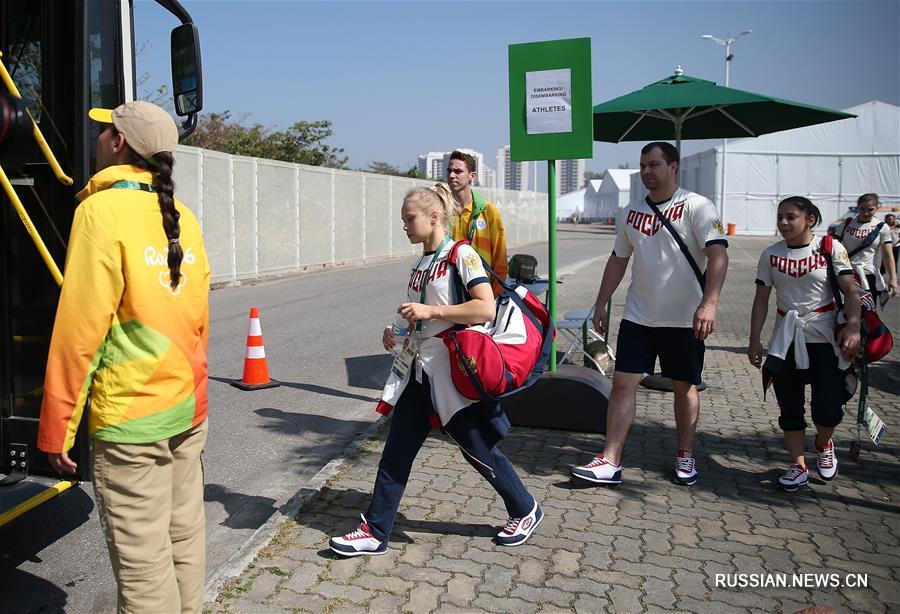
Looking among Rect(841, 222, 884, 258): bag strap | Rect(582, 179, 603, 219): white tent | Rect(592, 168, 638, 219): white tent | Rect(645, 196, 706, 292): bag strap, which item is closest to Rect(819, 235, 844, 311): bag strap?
Rect(645, 196, 706, 292): bag strap

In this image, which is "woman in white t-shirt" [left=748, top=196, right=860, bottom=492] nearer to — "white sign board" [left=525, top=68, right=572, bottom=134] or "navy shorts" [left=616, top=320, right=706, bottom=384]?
"navy shorts" [left=616, top=320, right=706, bottom=384]

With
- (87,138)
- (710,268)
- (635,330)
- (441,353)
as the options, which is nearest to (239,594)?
(441,353)

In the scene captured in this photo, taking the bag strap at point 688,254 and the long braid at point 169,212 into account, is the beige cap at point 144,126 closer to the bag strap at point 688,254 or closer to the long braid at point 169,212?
the long braid at point 169,212

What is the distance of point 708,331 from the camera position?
174 inches

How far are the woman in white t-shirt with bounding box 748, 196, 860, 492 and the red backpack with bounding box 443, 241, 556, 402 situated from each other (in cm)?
180

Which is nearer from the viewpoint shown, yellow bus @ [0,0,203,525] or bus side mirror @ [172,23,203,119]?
yellow bus @ [0,0,203,525]

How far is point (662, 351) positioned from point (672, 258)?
0.57 m

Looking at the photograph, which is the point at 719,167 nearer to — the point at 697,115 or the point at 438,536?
the point at 697,115

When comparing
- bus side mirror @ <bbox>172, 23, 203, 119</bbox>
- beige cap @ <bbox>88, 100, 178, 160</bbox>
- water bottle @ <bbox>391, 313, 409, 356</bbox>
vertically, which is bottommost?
water bottle @ <bbox>391, 313, 409, 356</bbox>

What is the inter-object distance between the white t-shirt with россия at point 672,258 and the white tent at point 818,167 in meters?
47.7

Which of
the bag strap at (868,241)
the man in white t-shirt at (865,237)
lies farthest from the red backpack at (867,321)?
the bag strap at (868,241)

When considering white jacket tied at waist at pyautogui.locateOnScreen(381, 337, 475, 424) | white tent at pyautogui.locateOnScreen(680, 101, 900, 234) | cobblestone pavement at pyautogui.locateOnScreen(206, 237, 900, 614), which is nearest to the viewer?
cobblestone pavement at pyautogui.locateOnScreen(206, 237, 900, 614)

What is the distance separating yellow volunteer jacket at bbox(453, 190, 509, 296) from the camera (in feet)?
18.1

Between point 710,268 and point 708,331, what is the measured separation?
372 mm
